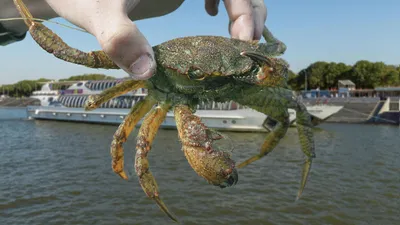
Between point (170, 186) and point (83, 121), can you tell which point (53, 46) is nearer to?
point (170, 186)

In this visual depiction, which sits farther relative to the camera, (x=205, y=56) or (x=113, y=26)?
(x=205, y=56)

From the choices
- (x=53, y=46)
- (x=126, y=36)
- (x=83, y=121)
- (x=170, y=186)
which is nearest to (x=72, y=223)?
(x=170, y=186)

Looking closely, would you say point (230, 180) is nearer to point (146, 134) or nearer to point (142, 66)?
point (146, 134)

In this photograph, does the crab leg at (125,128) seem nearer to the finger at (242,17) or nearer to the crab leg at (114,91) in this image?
the crab leg at (114,91)

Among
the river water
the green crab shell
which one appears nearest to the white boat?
the river water

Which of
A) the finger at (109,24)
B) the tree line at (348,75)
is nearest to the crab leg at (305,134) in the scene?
the finger at (109,24)

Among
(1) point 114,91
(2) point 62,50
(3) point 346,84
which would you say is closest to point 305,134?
(1) point 114,91
